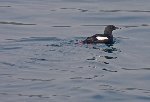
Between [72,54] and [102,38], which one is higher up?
[102,38]

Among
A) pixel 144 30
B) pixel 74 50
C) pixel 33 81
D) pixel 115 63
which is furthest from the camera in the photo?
pixel 144 30

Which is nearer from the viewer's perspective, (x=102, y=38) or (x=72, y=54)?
(x=72, y=54)

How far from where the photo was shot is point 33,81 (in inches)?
604

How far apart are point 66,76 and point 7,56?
2.31m

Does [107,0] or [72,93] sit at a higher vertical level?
[107,0]

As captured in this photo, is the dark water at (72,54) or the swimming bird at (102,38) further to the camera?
the swimming bird at (102,38)

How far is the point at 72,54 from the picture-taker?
18016 millimetres

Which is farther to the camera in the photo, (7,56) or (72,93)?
(7,56)

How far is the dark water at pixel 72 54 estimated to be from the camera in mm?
14609

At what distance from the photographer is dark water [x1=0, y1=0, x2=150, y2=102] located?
1461cm

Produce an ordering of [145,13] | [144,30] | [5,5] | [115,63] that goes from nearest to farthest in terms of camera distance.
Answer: [115,63], [144,30], [145,13], [5,5]

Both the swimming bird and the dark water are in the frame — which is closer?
the dark water

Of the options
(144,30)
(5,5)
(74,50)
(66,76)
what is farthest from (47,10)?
(66,76)

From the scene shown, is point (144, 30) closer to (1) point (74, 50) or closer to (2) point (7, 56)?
(1) point (74, 50)
